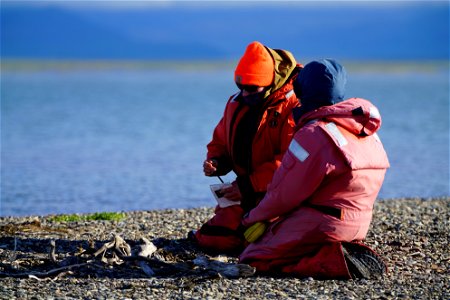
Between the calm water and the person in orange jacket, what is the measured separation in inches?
226

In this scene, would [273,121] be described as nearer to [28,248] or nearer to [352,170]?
[352,170]

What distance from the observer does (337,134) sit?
754 cm

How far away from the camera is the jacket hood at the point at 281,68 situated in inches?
341

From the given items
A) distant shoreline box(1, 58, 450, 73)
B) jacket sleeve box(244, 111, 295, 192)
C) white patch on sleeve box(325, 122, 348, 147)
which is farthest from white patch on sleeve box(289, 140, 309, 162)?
distant shoreline box(1, 58, 450, 73)

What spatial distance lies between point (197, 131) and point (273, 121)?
21298 millimetres

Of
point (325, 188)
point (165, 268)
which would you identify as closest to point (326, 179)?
point (325, 188)

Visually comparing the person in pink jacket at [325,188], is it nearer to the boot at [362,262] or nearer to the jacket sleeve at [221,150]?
the boot at [362,262]

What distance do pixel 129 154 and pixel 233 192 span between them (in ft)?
46.2

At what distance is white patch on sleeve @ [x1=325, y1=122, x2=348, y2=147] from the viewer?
7504mm

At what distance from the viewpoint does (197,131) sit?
98.1 ft

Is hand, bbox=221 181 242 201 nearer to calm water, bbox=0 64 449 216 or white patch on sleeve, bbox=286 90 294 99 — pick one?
white patch on sleeve, bbox=286 90 294 99

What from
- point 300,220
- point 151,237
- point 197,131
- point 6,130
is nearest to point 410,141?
point 197,131

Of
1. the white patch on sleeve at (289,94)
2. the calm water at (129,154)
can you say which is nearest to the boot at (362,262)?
the white patch on sleeve at (289,94)

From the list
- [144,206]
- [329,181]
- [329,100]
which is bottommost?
[144,206]
